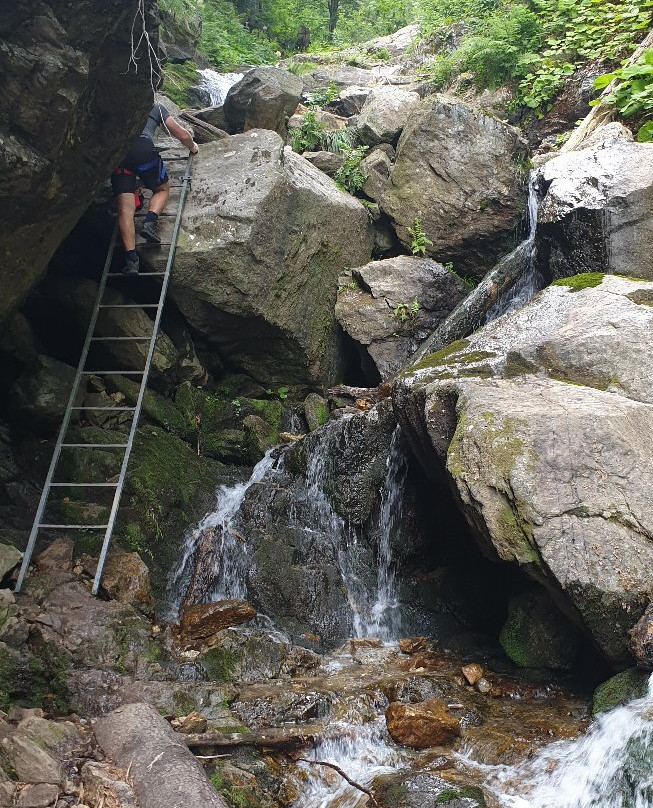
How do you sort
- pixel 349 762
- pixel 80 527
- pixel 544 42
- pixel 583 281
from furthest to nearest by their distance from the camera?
pixel 544 42 < pixel 583 281 < pixel 80 527 < pixel 349 762

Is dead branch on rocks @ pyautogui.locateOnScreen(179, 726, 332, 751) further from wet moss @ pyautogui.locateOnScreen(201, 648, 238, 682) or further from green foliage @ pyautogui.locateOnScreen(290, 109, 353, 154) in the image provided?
green foliage @ pyautogui.locateOnScreen(290, 109, 353, 154)

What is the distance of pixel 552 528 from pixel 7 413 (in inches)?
224

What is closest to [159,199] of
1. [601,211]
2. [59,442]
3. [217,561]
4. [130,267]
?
[130,267]

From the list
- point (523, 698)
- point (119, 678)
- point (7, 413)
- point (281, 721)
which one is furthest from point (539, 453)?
point (7, 413)

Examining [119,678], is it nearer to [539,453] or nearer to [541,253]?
[539,453]

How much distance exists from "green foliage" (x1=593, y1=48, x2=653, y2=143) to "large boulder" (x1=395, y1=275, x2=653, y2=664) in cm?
347

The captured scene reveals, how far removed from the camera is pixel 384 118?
12586 millimetres

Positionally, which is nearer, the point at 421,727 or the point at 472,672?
the point at 421,727

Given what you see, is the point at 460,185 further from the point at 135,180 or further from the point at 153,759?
the point at 153,759

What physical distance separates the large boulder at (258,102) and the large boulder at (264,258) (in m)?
1.38

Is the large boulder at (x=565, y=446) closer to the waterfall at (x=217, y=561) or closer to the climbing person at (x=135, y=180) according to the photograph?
the waterfall at (x=217, y=561)

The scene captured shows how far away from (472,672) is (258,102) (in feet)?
30.6

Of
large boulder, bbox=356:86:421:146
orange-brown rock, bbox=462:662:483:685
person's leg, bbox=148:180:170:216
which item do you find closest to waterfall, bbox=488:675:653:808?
orange-brown rock, bbox=462:662:483:685

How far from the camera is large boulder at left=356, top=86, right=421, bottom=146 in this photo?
40.9 feet
